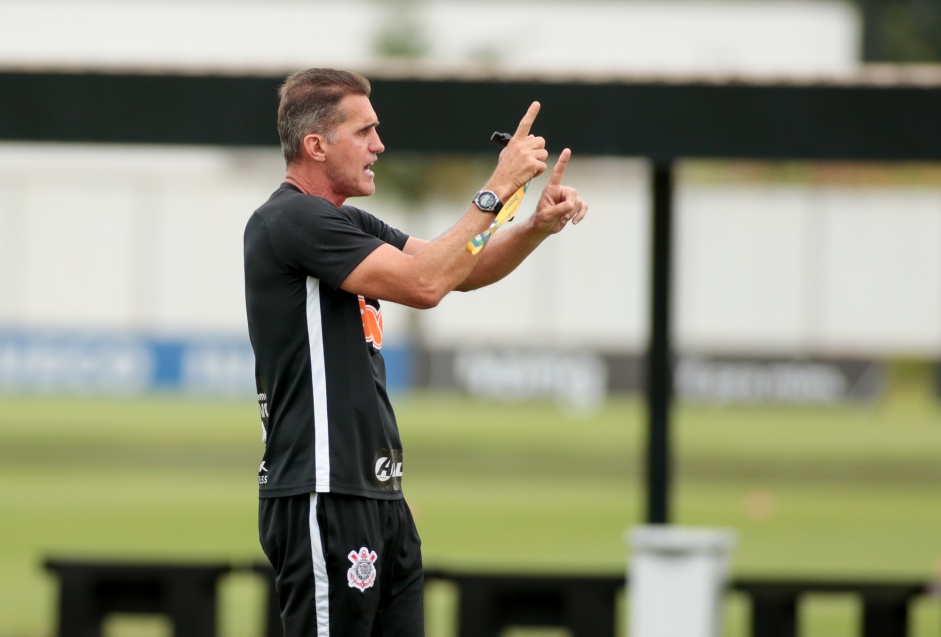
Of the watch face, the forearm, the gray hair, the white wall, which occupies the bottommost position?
the forearm

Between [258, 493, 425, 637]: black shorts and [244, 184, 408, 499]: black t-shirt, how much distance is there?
44mm

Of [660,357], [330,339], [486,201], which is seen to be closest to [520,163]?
[486,201]

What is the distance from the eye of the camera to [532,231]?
3.77 m

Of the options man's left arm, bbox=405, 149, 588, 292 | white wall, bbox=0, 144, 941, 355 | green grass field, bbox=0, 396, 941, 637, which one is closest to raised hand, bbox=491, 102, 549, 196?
man's left arm, bbox=405, 149, 588, 292

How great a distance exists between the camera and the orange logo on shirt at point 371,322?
3598 mm

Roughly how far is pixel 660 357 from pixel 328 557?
285 cm

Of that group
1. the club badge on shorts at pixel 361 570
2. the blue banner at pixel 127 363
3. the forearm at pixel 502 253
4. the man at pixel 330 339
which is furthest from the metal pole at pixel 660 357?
the blue banner at pixel 127 363

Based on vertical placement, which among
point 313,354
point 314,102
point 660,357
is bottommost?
point 313,354

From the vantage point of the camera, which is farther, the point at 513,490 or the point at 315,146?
the point at 513,490

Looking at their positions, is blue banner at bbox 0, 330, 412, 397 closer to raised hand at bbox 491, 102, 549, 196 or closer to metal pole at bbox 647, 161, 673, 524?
metal pole at bbox 647, 161, 673, 524

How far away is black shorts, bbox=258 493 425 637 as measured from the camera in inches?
137

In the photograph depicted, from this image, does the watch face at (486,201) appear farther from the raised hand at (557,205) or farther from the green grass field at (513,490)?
the green grass field at (513,490)

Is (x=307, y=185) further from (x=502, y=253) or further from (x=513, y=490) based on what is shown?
(x=513, y=490)

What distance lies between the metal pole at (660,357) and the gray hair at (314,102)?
2616mm
